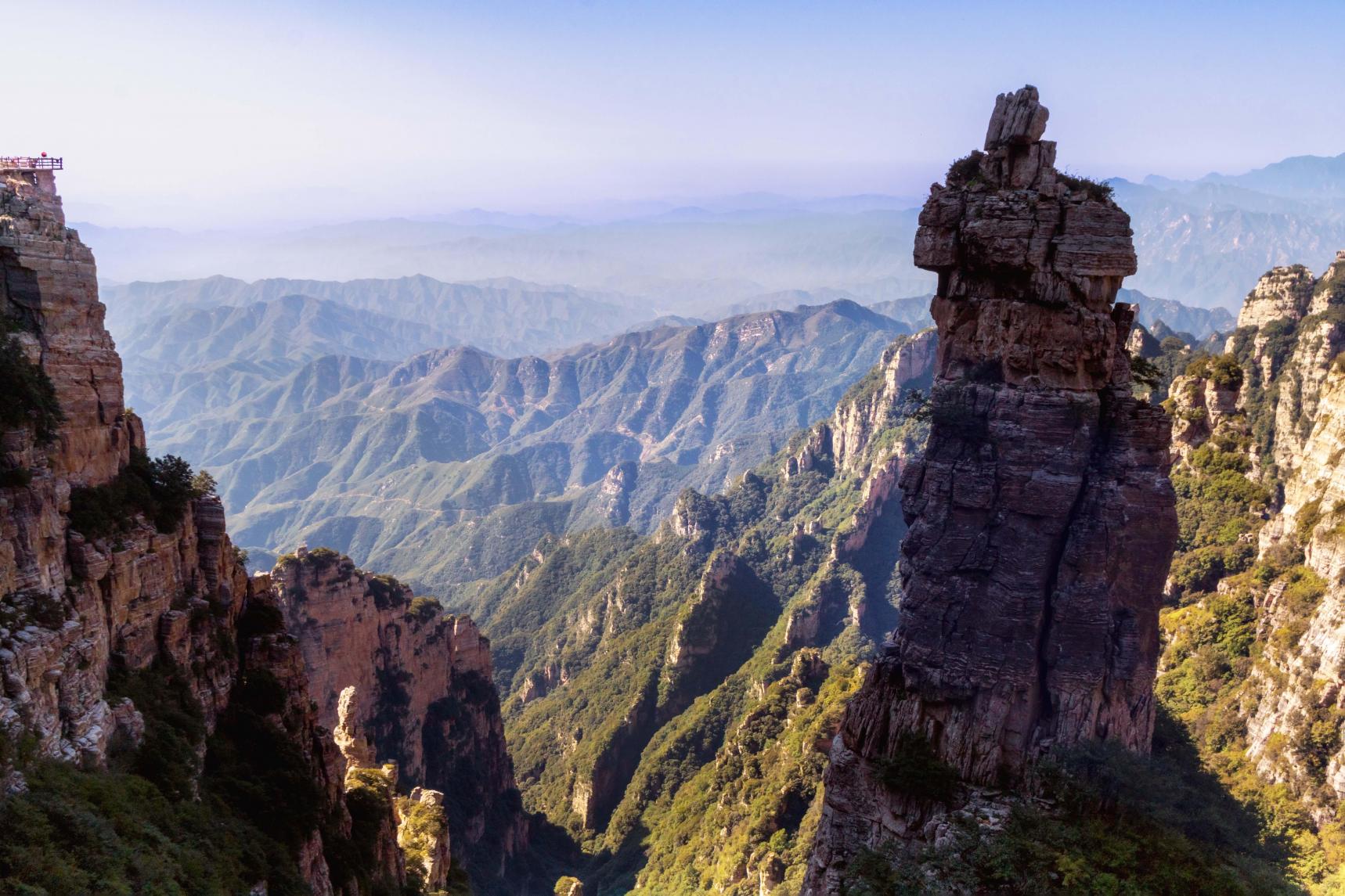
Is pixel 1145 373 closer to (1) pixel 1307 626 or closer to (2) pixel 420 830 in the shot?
(1) pixel 1307 626

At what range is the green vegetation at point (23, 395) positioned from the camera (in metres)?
19.7

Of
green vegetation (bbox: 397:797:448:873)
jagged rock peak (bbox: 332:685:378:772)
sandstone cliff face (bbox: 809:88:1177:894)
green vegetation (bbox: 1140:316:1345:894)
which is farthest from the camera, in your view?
jagged rock peak (bbox: 332:685:378:772)

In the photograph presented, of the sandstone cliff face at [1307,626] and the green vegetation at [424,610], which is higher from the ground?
the sandstone cliff face at [1307,626]

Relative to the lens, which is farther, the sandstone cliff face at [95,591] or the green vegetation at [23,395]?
the green vegetation at [23,395]

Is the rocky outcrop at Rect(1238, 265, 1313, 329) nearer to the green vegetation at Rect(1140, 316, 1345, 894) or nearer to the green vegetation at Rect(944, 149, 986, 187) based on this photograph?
the green vegetation at Rect(1140, 316, 1345, 894)

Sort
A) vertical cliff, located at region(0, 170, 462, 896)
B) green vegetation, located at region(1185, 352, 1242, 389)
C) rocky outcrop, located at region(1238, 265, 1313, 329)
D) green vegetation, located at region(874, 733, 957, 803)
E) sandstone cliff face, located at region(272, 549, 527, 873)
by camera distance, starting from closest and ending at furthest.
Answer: vertical cliff, located at region(0, 170, 462, 896) < green vegetation, located at region(874, 733, 957, 803) < green vegetation, located at region(1185, 352, 1242, 389) < sandstone cliff face, located at region(272, 549, 527, 873) < rocky outcrop, located at region(1238, 265, 1313, 329)

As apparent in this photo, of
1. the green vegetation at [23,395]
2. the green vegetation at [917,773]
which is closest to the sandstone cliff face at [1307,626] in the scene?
the green vegetation at [917,773]

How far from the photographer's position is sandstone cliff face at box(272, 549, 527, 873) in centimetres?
5588

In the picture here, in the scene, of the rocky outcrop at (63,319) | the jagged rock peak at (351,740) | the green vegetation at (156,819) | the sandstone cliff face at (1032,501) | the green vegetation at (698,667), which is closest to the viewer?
the green vegetation at (156,819)

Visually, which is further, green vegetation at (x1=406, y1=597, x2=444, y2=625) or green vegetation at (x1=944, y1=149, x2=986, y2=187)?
green vegetation at (x1=406, y1=597, x2=444, y2=625)

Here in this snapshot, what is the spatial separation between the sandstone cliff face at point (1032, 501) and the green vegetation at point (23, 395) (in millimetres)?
24438

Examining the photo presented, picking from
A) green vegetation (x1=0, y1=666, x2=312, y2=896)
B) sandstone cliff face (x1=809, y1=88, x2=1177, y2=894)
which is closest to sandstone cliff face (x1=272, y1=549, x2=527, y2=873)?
green vegetation (x1=0, y1=666, x2=312, y2=896)

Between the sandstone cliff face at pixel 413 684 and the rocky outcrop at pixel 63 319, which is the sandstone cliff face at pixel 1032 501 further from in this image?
the sandstone cliff face at pixel 413 684

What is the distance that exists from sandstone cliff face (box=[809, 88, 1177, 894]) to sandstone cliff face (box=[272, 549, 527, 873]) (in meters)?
43.3
